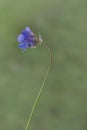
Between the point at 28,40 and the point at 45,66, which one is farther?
the point at 45,66

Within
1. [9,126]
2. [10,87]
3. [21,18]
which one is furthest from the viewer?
[21,18]

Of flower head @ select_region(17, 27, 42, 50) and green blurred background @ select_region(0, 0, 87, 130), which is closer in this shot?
flower head @ select_region(17, 27, 42, 50)

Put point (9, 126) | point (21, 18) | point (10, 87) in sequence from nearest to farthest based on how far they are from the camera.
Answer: point (9, 126) < point (10, 87) < point (21, 18)

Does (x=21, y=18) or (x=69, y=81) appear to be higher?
(x=21, y=18)

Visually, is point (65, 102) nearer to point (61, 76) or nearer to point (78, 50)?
point (61, 76)

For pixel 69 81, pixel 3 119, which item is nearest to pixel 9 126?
pixel 3 119

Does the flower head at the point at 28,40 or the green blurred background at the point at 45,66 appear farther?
the green blurred background at the point at 45,66

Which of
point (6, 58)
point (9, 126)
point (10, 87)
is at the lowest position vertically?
point (9, 126)

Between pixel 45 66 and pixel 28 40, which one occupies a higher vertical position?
pixel 45 66
